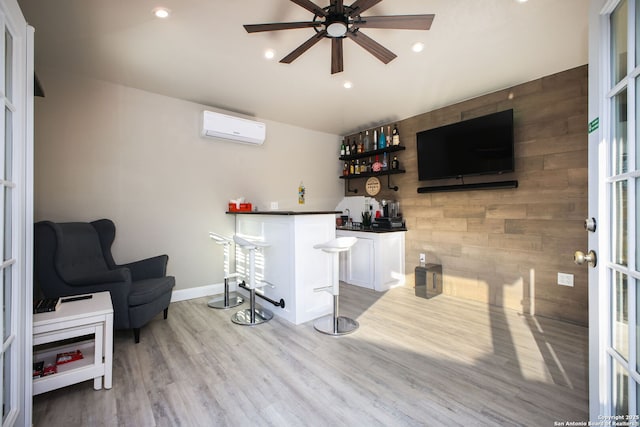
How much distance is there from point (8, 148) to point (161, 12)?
134cm

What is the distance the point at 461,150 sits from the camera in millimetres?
3404

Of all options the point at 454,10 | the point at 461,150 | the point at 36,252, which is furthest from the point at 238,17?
the point at 461,150

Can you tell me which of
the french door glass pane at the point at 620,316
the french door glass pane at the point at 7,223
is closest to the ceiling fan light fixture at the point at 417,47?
the french door glass pane at the point at 620,316

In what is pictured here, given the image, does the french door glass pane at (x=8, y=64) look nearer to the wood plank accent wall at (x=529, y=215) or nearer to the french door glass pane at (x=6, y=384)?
the french door glass pane at (x=6, y=384)

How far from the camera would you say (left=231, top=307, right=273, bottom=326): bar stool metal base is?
278 cm

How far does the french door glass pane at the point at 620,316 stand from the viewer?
971mm

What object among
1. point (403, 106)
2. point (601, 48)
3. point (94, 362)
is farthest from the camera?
point (403, 106)

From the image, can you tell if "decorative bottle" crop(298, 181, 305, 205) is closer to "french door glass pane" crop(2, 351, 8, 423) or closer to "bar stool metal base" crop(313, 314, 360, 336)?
"bar stool metal base" crop(313, 314, 360, 336)

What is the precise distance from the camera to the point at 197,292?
11.7ft

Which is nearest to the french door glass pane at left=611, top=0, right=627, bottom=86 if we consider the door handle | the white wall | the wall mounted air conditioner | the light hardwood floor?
the door handle

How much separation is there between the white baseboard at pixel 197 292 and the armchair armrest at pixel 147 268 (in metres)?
0.55

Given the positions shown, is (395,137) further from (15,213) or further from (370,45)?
(15,213)

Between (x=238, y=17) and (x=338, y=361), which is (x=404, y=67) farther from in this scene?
A: (x=338, y=361)

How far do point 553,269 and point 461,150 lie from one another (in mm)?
1586
